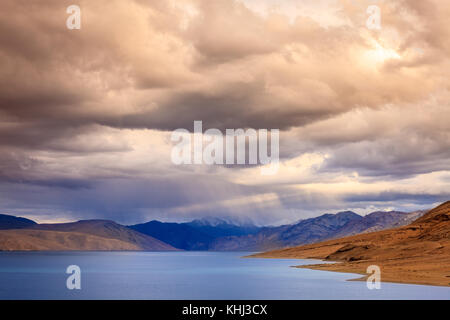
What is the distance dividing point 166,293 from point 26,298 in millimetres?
26089

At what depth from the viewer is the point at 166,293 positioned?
110 meters

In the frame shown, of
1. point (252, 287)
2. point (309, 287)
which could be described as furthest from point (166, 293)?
point (309, 287)

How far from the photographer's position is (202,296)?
337ft
